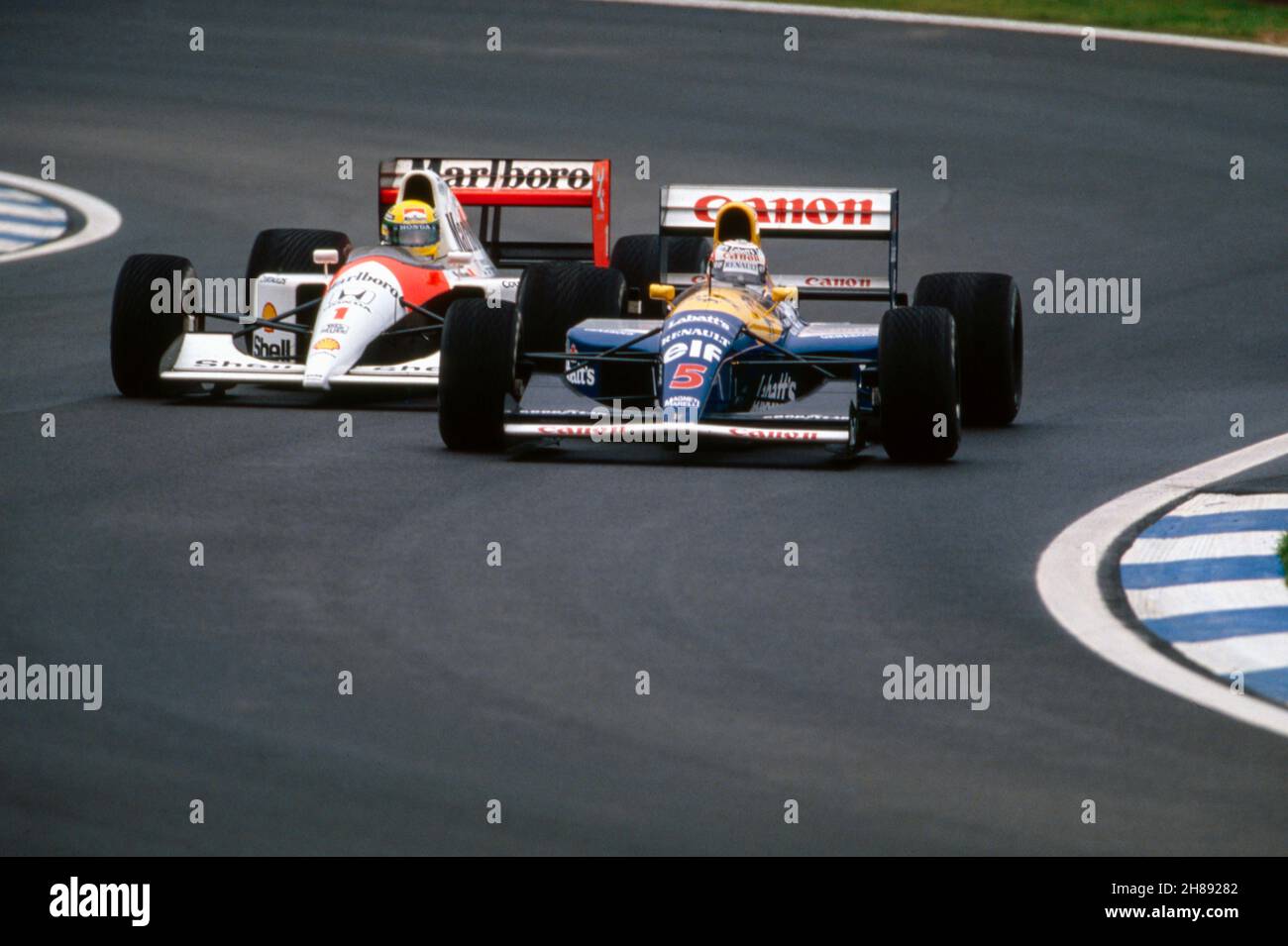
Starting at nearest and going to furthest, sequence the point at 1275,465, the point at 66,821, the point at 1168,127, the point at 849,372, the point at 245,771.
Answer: the point at 66,821, the point at 245,771, the point at 1275,465, the point at 849,372, the point at 1168,127

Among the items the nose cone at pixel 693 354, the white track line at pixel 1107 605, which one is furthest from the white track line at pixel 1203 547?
the nose cone at pixel 693 354

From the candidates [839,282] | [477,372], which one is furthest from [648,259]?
[477,372]

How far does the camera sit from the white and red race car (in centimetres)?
1415

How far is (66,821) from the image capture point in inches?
256

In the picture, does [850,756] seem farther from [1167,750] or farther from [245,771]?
[245,771]

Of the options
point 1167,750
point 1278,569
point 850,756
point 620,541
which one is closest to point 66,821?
point 850,756

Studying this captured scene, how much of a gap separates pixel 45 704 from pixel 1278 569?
4.96 meters

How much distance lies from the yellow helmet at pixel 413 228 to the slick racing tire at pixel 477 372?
2.74 m

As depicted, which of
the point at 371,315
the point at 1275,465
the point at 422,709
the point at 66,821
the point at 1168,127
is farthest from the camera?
the point at 1168,127

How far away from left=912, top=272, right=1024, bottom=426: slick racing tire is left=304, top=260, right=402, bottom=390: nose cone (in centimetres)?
321

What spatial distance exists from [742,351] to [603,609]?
4024 mm

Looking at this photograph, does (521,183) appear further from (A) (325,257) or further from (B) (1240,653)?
(B) (1240,653)
